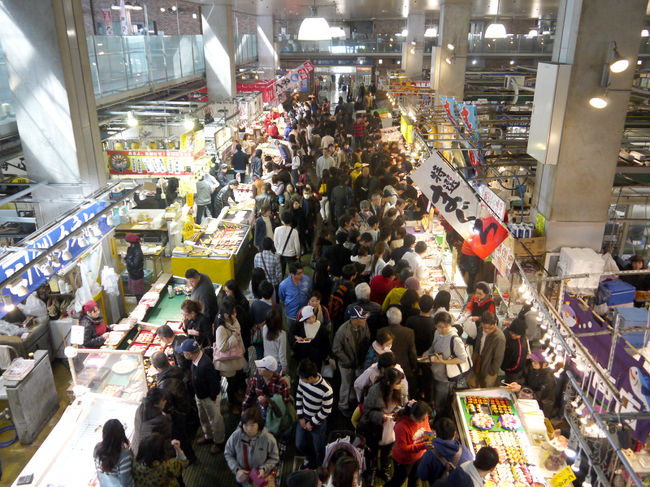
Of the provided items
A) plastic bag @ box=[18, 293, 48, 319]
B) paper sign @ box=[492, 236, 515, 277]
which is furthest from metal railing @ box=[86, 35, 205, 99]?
paper sign @ box=[492, 236, 515, 277]

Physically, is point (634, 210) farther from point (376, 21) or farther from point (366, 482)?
point (376, 21)

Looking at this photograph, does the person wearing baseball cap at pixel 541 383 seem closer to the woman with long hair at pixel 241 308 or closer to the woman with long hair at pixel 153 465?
the woman with long hair at pixel 241 308

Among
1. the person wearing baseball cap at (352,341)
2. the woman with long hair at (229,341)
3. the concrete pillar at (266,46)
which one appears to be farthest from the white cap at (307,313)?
the concrete pillar at (266,46)

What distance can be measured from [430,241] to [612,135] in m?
3.79

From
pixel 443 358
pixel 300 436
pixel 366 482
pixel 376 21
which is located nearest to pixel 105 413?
pixel 300 436

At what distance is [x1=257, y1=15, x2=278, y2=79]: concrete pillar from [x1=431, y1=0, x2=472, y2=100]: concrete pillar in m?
15.2

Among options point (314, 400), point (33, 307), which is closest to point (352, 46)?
point (33, 307)

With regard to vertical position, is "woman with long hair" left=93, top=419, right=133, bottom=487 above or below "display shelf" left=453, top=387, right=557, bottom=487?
above

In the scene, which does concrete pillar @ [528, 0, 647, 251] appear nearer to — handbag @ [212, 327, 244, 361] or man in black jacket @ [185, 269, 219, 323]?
handbag @ [212, 327, 244, 361]

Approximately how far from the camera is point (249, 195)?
503 inches

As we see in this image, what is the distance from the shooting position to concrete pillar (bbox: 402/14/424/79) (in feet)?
84.3

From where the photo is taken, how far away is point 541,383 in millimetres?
5785

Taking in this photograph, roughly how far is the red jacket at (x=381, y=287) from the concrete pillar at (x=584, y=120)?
2.19 metres

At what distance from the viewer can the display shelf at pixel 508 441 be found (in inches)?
192
